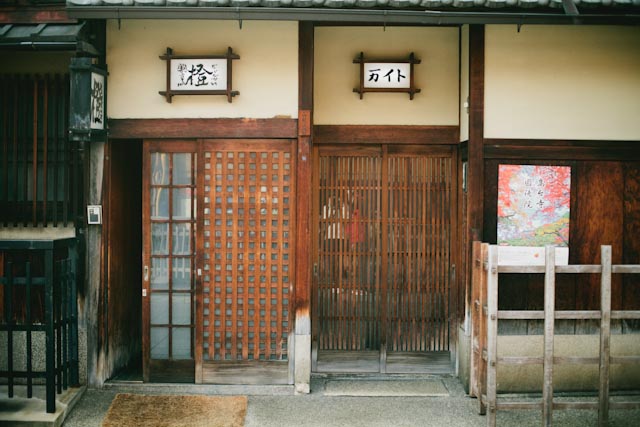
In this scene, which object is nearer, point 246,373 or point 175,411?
point 175,411

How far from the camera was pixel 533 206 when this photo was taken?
8.48 m

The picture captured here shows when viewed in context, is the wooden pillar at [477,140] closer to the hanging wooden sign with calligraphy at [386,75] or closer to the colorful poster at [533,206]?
the colorful poster at [533,206]

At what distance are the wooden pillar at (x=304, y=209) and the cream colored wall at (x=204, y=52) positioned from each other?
0.13 metres

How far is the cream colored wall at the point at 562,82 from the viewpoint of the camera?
336 inches

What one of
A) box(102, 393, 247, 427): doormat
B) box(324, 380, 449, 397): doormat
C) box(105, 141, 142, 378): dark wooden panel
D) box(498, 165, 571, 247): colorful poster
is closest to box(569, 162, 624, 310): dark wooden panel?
box(498, 165, 571, 247): colorful poster

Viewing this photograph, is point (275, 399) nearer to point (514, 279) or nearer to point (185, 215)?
point (185, 215)

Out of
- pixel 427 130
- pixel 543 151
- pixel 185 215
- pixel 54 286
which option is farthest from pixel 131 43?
pixel 543 151

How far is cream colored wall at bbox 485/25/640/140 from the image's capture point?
852 centimetres

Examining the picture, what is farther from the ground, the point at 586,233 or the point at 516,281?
the point at 586,233

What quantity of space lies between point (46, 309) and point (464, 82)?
22.5 feet

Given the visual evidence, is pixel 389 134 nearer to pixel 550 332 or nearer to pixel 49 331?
pixel 550 332

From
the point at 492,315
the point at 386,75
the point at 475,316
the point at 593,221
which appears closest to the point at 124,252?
the point at 386,75

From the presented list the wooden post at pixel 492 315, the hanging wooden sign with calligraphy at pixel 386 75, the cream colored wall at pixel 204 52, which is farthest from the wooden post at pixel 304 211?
the wooden post at pixel 492 315

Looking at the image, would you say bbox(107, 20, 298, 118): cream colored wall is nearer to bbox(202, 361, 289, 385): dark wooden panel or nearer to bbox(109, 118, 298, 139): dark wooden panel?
bbox(109, 118, 298, 139): dark wooden panel
